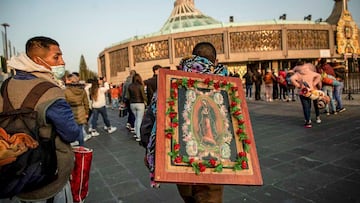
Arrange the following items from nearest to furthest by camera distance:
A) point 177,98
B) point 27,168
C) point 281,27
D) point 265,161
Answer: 1. point 27,168
2. point 177,98
3. point 265,161
4. point 281,27

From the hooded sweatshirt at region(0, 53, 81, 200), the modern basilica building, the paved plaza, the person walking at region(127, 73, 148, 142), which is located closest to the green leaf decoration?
the hooded sweatshirt at region(0, 53, 81, 200)

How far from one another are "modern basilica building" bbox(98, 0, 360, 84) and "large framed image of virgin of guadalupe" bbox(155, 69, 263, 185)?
→ 37.2 metres

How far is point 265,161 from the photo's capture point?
4.58 meters

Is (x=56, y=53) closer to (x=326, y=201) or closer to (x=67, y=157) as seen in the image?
(x=67, y=157)

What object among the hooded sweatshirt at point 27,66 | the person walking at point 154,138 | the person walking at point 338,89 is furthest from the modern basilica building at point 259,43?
the hooded sweatshirt at point 27,66

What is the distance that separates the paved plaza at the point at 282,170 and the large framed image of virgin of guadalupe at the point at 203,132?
1.56 metres

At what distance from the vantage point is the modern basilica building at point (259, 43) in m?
38.9

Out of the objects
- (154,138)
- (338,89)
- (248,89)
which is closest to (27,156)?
(154,138)

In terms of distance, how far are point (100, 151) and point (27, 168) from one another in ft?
15.4

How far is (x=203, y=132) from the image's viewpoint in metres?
1.93

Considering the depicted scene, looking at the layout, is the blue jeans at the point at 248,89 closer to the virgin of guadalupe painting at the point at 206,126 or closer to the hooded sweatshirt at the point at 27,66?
the virgin of guadalupe painting at the point at 206,126

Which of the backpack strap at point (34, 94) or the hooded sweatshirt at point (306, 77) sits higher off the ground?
the hooded sweatshirt at point (306, 77)

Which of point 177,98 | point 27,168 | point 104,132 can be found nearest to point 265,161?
point 177,98

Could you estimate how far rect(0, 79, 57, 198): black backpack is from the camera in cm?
161
